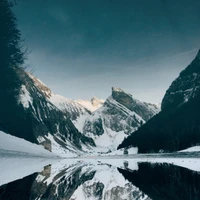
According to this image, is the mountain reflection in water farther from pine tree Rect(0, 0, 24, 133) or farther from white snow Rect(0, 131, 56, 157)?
pine tree Rect(0, 0, 24, 133)

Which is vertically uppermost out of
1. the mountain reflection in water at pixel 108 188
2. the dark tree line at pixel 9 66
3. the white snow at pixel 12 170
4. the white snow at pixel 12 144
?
the dark tree line at pixel 9 66

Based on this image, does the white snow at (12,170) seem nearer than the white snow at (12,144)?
Yes

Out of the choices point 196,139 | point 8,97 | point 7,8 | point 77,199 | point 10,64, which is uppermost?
point 7,8

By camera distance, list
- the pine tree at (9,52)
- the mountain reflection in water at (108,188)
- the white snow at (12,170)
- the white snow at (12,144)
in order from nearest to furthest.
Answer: the mountain reflection in water at (108,188), the white snow at (12,170), the white snow at (12,144), the pine tree at (9,52)

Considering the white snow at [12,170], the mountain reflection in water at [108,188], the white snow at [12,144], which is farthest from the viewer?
the white snow at [12,144]

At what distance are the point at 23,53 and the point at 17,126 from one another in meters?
24.9

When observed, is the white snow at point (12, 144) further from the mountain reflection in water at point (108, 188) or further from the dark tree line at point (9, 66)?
the dark tree line at point (9, 66)

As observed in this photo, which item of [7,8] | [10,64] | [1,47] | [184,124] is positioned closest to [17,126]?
[10,64]

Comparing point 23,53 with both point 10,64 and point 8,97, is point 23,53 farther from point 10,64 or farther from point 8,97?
point 8,97

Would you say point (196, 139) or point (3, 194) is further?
point (196, 139)

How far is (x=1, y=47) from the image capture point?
84250mm

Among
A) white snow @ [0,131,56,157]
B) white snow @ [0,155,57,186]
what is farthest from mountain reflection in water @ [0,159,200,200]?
white snow @ [0,131,56,157]

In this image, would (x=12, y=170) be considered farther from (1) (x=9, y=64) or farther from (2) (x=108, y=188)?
(1) (x=9, y=64)

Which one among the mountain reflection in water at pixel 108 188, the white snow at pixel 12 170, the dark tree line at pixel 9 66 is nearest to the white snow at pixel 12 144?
the white snow at pixel 12 170
